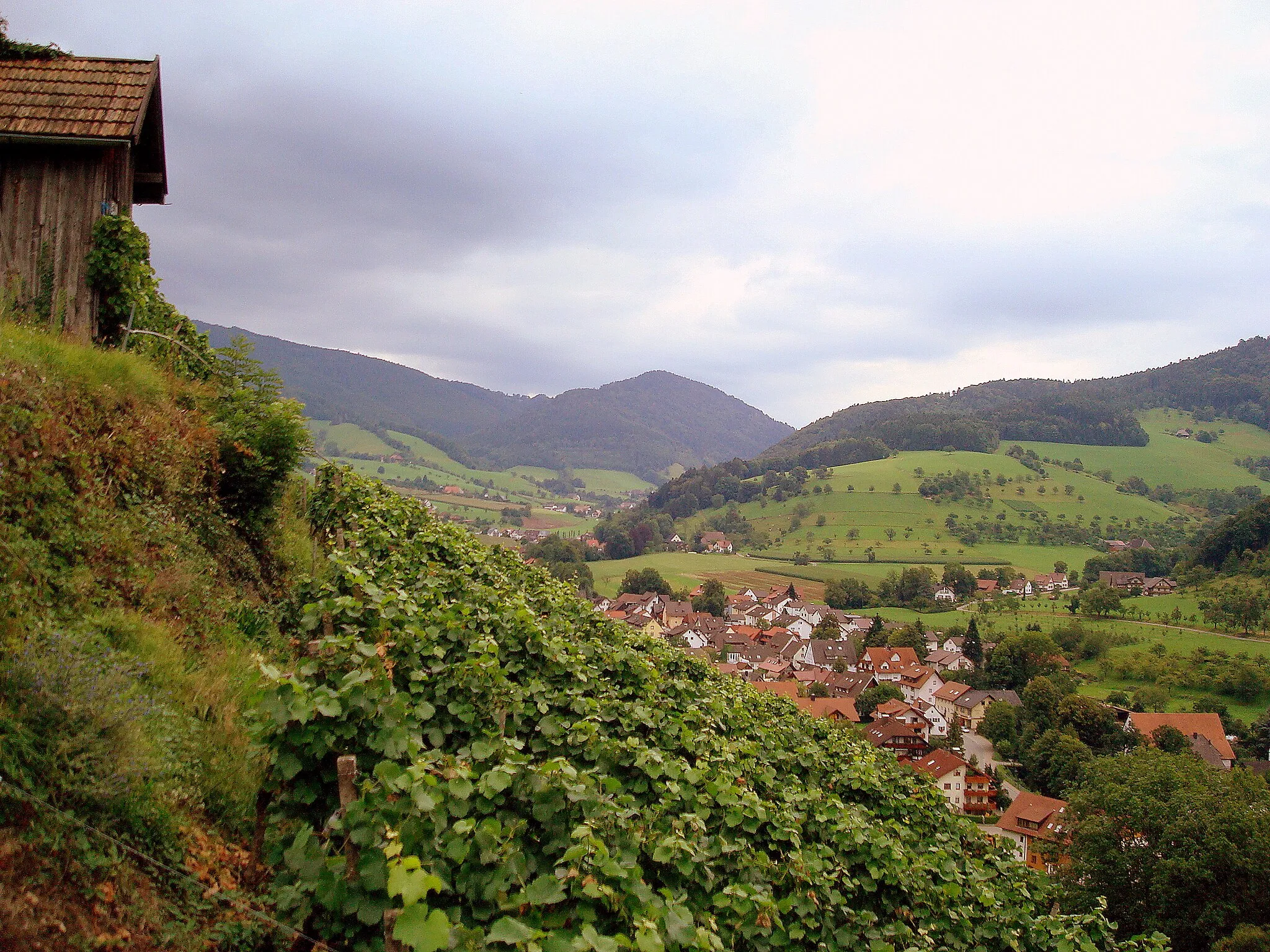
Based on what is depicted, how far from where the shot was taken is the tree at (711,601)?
8375 centimetres

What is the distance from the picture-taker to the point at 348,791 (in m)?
3.05

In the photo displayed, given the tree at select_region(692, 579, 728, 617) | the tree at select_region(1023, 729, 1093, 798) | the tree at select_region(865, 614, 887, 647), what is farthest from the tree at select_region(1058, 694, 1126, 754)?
the tree at select_region(692, 579, 728, 617)

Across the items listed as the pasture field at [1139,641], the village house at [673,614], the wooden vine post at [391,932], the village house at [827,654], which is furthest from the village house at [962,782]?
the wooden vine post at [391,932]

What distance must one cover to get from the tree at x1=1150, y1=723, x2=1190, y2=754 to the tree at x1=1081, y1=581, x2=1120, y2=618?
128ft

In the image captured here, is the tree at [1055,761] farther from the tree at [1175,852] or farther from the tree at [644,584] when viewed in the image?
the tree at [644,584]

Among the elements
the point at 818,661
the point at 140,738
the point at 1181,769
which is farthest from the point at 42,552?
the point at 818,661

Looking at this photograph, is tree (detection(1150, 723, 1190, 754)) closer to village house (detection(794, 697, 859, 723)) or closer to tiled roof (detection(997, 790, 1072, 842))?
tiled roof (detection(997, 790, 1072, 842))

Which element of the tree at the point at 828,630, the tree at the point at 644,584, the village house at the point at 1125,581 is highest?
the village house at the point at 1125,581

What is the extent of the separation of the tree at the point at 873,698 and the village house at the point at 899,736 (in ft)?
17.4

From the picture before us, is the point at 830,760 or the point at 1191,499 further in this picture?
the point at 1191,499

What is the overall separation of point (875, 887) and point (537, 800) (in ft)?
12.4

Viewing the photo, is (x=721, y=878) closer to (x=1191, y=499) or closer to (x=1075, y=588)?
(x=1075, y=588)

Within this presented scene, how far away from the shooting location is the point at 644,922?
9.36ft

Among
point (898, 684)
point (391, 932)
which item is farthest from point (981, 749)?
point (391, 932)
